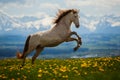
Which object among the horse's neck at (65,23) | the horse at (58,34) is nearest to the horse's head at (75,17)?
the horse at (58,34)

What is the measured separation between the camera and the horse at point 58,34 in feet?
57.7

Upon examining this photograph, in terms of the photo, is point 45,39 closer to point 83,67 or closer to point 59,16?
point 59,16

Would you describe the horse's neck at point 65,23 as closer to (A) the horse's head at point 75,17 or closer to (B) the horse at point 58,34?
(B) the horse at point 58,34

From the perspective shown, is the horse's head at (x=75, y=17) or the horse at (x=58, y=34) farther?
the horse's head at (x=75, y=17)

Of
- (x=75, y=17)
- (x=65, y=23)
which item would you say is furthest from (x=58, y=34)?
(x=75, y=17)

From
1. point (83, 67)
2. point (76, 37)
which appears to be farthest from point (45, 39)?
point (83, 67)

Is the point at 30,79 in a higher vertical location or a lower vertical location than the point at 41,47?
lower

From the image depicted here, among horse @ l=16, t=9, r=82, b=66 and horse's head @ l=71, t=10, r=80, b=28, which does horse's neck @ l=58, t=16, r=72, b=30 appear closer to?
horse @ l=16, t=9, r=82, b=66

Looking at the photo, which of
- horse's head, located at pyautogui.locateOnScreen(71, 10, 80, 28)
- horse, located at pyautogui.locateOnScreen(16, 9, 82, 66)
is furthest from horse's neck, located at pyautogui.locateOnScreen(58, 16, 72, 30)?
horse's head, located at pyautogui.locateOnScreen(71, 10, 80, 28)

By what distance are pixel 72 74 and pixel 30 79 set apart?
1.80 metres

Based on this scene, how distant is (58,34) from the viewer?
17.6m

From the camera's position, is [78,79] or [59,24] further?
[59,24]

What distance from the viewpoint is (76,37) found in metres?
17.8

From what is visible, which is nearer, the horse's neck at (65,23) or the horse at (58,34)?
the horse at (58,34)
